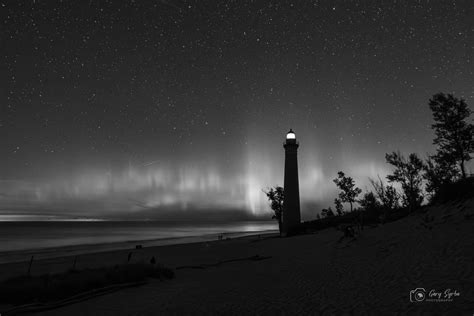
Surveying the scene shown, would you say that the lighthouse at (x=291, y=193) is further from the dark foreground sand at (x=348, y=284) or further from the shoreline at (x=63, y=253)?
the dark foreground sand at (x=348, y=284)

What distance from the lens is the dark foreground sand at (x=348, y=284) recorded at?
7.99m

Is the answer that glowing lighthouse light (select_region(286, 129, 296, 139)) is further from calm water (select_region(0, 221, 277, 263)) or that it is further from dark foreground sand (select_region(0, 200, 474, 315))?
calm water (select_region(0, 221, 277, 263))

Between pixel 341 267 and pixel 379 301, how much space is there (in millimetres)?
5445

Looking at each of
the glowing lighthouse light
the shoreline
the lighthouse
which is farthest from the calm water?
the glowing lighthouse light

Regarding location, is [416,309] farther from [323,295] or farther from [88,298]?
[88,298]

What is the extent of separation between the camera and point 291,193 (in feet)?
130

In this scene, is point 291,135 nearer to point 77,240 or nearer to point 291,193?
point 291,193

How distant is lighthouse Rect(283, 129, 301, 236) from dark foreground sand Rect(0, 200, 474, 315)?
76.6 feet

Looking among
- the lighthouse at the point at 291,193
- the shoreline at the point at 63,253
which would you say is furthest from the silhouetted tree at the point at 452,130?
the shoreline at the point at 63,253

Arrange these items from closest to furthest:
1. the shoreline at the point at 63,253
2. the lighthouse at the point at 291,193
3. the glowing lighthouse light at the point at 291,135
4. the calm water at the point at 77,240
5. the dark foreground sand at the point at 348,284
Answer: the dark foreground sand at the point at 348,284
the shoreline at the point at 63,253
the lighthouse at the point at 291,193
the glowing lighthouse light at the point at 291,135
the calm water at the point at 77,240

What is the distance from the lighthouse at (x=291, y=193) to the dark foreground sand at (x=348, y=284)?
76.6 feet

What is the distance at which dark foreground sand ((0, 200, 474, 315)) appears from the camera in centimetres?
799

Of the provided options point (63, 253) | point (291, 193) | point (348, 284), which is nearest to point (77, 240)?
point (63, 253)

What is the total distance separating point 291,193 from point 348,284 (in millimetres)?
29462
